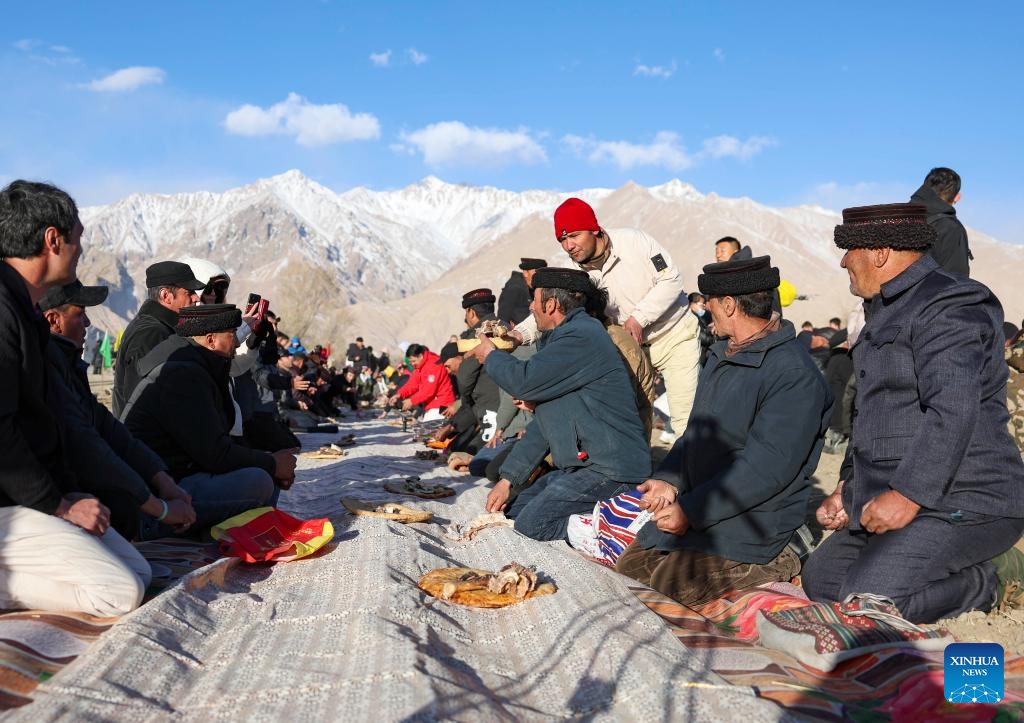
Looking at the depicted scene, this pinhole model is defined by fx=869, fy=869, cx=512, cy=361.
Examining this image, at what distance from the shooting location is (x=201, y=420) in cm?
465

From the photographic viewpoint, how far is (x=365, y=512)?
16.5 ft

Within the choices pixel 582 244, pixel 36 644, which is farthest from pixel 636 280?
pixel 36 644

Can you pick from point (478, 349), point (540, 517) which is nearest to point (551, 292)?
point (478, 349)

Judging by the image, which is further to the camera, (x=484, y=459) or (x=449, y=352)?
(x=449, y=352)

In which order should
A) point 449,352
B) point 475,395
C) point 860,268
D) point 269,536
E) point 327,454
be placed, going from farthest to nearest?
point 449,352 → point 327,454 → point 475,395 → point 269,536 → point 860,268

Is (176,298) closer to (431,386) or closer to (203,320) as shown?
(203,320)

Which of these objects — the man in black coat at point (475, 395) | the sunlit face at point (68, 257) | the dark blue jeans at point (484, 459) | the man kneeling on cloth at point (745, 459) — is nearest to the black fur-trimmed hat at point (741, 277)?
the man kneeling on cloth at point (745, 459)

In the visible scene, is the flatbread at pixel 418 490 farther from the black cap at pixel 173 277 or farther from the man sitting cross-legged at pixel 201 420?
the black cap at pixel 173 277

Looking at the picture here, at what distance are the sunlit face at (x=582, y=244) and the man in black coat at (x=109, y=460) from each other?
2.78 meters

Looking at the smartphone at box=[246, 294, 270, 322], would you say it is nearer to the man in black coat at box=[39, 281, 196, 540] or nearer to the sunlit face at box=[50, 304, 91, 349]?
the sunlit face at box=[50, 304, 91, 349]

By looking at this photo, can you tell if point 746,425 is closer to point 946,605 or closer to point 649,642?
point 946,605

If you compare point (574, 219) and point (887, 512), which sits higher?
point (574, 219)

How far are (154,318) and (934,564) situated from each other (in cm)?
465

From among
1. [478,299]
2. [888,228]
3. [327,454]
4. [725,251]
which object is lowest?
[327,454]
